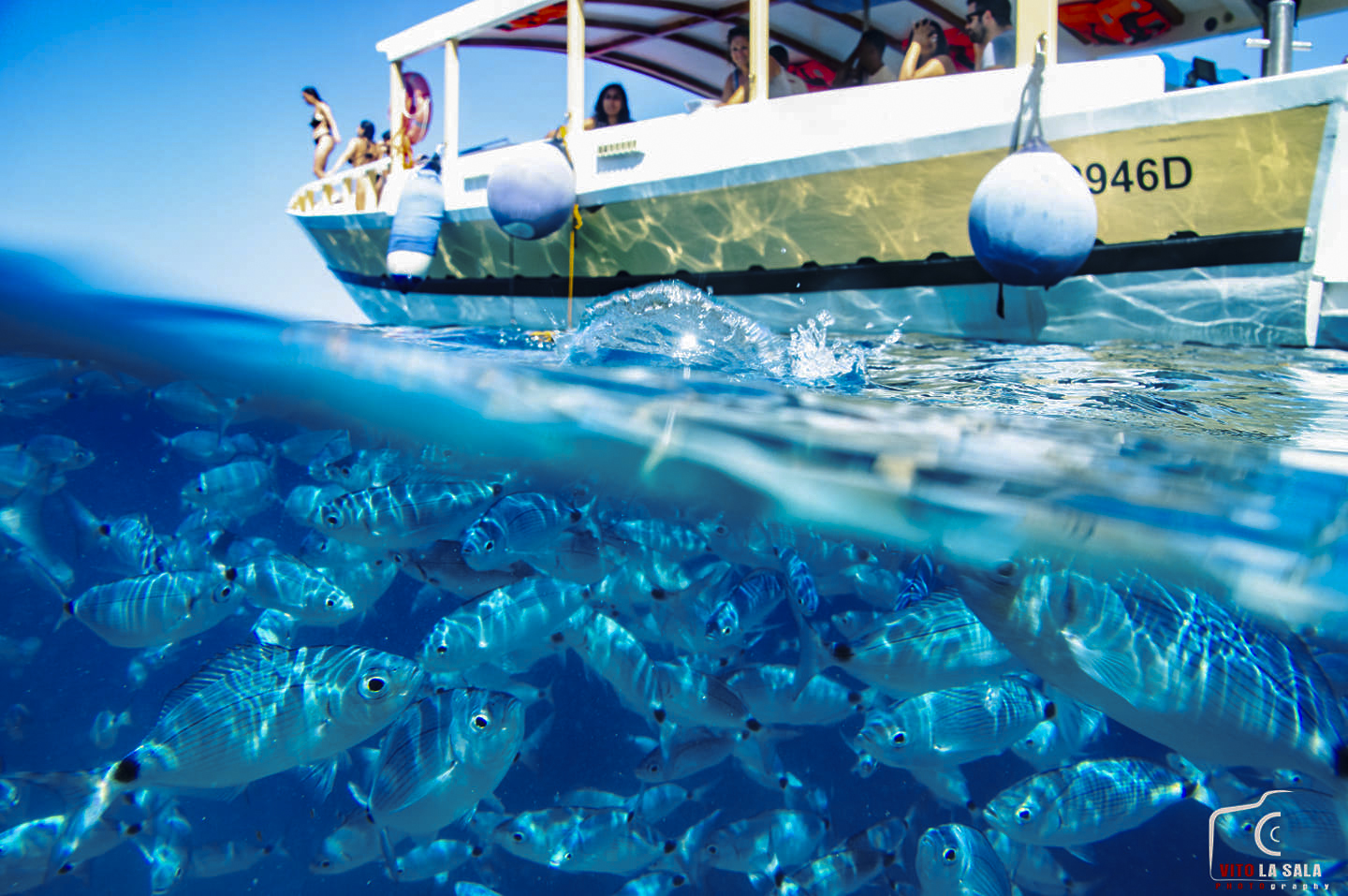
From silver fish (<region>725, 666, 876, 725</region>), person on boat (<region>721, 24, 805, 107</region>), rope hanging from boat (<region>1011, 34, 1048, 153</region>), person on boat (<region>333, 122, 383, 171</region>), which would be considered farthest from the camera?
person on boat (<region>333, 122, 383, 171</region>)

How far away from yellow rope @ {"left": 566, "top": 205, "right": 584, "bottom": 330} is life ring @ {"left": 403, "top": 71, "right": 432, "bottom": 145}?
146 inches

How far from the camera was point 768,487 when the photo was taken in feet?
11.8

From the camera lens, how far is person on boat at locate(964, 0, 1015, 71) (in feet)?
20.1

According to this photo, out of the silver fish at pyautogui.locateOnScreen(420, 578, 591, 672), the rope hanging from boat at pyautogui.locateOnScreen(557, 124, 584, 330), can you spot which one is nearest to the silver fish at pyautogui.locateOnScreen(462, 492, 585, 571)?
the silver fish at pyautogui.locateOnScreen(420, 578, 591, 672)

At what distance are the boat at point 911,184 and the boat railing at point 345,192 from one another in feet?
3.25

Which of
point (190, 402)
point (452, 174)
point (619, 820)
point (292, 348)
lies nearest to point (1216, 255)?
point (619, 820)

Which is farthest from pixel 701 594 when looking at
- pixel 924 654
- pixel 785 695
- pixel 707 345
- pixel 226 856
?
pixel 226 856

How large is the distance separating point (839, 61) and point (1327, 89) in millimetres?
5758

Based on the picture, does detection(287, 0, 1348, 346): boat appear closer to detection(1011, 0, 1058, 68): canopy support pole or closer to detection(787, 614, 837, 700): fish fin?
detection(1011, 0, 1058, 68): canopy support pole

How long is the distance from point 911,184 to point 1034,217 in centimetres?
133

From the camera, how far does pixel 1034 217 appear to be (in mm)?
5215

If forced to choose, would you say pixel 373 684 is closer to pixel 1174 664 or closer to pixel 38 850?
pixel 38 850

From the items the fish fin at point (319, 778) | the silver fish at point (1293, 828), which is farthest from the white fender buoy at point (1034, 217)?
the fish fin at point (319, 778)

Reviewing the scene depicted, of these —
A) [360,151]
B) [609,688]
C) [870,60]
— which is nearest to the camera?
[609,688]
